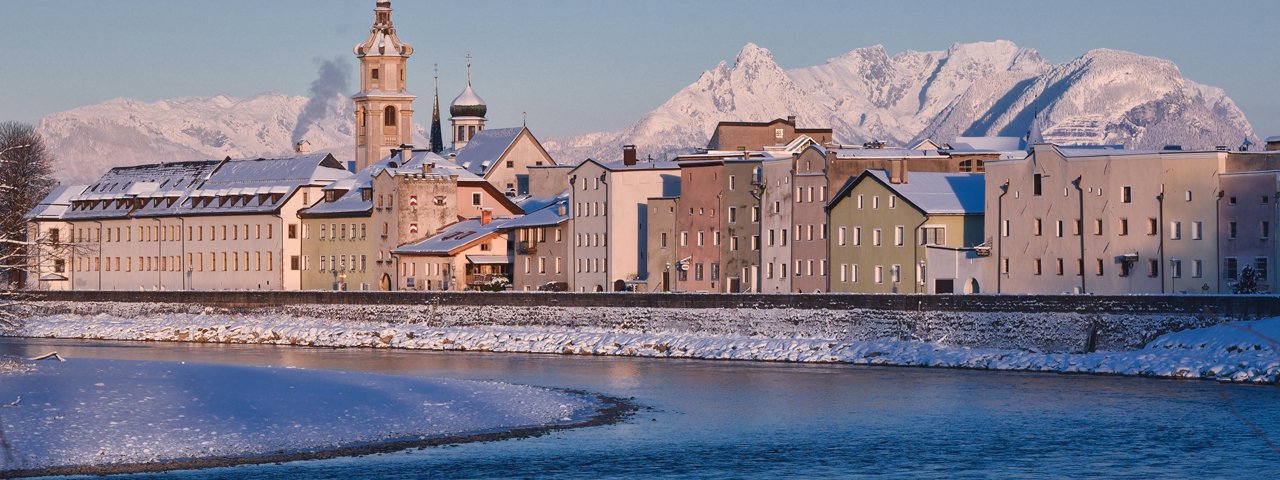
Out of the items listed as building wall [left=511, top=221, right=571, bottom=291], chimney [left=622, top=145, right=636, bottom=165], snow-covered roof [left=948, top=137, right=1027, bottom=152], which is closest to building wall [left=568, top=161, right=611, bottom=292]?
building wall [left=511, top=221, right=571, bottom=291]

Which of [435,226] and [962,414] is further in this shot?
[435,226]

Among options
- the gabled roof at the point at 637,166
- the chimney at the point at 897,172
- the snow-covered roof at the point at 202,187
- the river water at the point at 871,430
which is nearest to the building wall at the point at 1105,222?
the chimney at the point at 897,172

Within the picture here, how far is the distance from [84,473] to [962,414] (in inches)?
1012

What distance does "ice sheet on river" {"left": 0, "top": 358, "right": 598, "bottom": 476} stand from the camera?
47.0 metres

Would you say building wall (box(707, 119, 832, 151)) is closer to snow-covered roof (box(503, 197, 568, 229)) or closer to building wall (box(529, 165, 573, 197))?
building wall (box(529, 165, 573, 197))

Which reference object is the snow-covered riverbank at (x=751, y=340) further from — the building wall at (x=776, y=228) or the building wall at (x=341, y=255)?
the building wall at (x=341, y=255)

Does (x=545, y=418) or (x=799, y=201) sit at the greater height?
(x=799, y=201)

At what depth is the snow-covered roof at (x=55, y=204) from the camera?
530 ft

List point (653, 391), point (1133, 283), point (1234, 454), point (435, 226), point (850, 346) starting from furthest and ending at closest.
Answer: point (435, 226) → point (1133, 283) → point (850, 346) → point (653, 391) → point (1234, 454)

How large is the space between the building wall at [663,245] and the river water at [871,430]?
129 feet

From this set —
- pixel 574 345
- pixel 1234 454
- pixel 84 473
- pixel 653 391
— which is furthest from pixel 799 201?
pixel 84 473

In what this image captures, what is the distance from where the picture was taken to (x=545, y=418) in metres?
57.6

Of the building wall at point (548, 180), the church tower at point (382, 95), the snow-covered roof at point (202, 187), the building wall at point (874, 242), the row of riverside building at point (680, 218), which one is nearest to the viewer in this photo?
the row of riverside building at point (680, 218)

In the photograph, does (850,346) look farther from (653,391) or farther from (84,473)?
(84,473)
